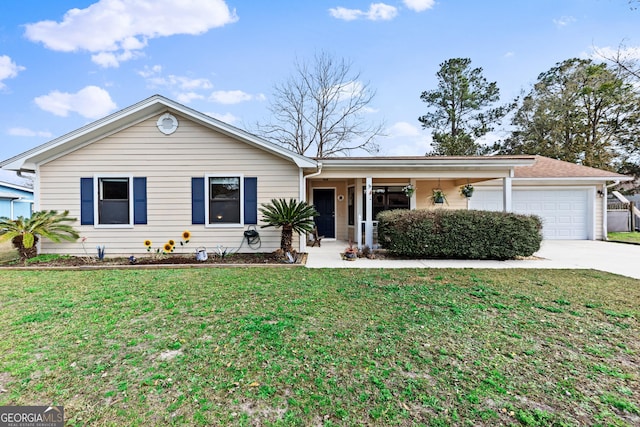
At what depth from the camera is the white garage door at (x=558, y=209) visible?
11.6m

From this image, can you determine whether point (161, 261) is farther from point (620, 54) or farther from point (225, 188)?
point (620, 54)

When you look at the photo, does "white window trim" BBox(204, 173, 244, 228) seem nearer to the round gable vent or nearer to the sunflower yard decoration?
the sunflower yard decoration

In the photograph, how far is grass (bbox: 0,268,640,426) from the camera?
2.00 m

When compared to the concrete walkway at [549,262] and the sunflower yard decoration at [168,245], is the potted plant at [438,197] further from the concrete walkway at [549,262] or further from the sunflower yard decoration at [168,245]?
the sunflower yard decoration at [168,245]

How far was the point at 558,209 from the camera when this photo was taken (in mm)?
11648

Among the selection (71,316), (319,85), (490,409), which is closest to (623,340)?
(490,409)

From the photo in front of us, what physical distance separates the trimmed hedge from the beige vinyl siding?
3.78 metres

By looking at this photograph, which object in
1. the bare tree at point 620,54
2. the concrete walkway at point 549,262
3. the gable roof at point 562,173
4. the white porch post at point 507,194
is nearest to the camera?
the concrete walkway at point 549,262

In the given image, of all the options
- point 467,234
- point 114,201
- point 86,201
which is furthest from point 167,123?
point 467,234

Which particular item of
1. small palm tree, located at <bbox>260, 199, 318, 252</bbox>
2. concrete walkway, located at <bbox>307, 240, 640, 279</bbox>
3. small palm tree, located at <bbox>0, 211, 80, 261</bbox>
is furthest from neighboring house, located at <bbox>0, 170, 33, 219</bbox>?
concrete walkway, located at <bbox>307, 240, 640, 279</bbox>

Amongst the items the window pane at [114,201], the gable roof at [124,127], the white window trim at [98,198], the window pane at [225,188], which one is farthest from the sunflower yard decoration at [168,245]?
the gable roof at [124,127]

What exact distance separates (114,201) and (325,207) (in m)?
6.86

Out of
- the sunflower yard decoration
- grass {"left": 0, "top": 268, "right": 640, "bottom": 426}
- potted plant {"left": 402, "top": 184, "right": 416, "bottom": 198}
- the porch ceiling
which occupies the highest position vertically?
the porch ceiling

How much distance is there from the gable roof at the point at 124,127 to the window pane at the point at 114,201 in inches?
46.2
